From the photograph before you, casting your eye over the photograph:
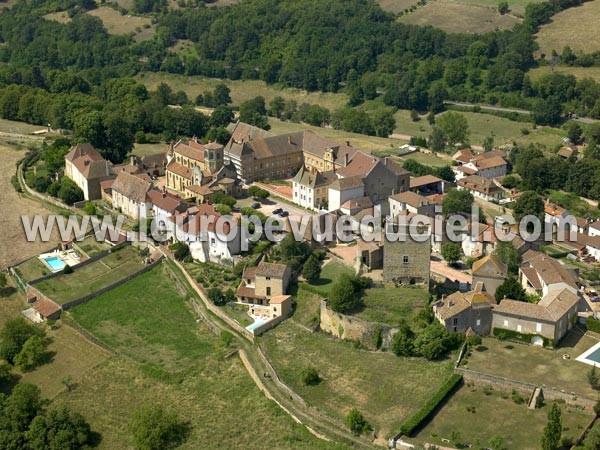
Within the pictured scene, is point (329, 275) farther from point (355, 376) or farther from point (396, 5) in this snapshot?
point (396, 5)

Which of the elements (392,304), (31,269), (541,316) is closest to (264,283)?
(392,304)

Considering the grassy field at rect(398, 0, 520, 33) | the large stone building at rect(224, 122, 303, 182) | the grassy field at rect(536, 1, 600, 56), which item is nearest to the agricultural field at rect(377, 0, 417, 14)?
the grassy field at rect(398, 0, 520, 33)

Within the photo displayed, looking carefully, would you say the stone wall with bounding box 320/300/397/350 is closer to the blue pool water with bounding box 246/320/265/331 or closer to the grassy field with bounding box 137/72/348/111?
the blue pool water with bounding box 246/320/265/331

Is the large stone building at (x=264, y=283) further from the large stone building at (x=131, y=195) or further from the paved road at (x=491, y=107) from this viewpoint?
the paved road at (x=491, y=107)

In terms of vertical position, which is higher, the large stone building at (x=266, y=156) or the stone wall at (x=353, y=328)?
the large stone building at (x=266, y=156)

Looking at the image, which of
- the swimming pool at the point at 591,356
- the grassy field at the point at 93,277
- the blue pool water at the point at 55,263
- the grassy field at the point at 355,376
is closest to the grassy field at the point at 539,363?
the swimming pool at the point at 591,356
